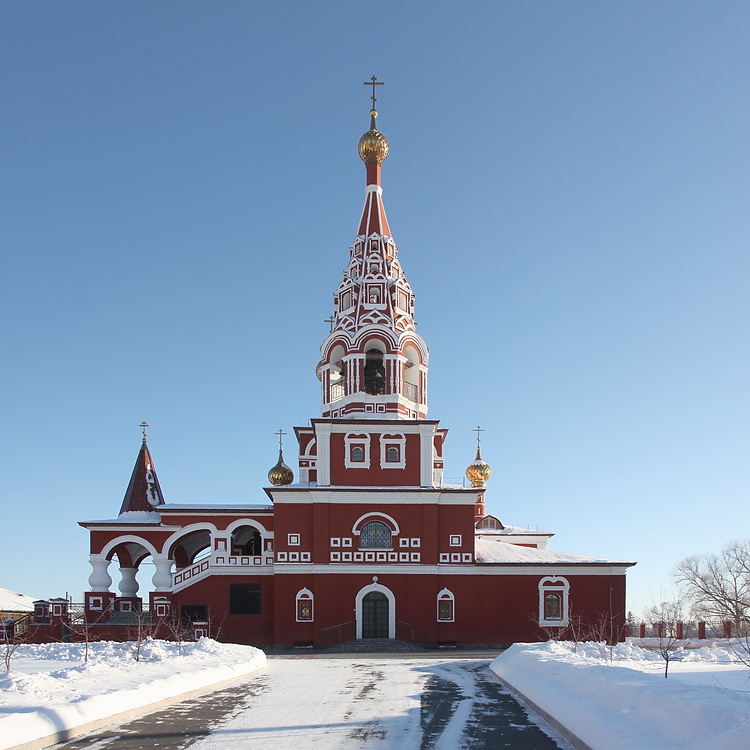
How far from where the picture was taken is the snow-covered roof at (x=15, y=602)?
51.3m

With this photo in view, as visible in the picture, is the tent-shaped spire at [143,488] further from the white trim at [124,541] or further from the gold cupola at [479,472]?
the gold cupola at [479,472]

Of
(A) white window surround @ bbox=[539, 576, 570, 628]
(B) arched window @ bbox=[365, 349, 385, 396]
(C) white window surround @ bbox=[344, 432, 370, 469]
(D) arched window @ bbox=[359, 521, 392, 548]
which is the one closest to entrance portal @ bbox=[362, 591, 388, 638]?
(D) arched window @ bbox=[359, 521, 392, 548]

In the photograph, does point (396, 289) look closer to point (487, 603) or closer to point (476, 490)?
point (476, 490)

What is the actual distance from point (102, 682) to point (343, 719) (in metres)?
3.90

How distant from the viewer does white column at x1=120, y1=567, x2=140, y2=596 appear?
3350cm

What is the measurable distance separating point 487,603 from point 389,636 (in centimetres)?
367

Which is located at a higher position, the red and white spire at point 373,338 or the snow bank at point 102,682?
the red and white spire at point 373,338

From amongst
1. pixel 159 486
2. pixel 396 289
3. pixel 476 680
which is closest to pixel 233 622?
pixel 159 486

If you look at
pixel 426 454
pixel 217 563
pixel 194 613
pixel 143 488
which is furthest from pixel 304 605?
pixel 143 488

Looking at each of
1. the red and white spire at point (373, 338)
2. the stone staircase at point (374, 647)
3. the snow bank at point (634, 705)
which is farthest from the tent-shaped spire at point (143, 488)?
the snow bank at point (634, 705)

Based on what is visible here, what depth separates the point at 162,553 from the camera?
31641 mm

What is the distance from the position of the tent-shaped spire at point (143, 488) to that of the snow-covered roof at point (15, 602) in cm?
2103

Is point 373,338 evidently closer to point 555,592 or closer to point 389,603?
point 389,603

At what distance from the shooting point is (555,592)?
100 ft
